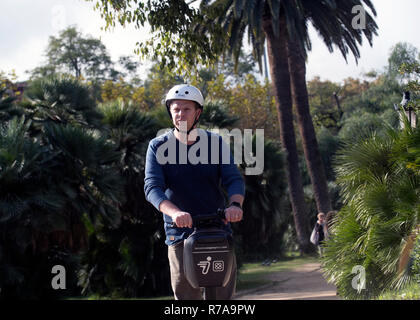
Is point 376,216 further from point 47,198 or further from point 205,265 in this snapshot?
point 47,198

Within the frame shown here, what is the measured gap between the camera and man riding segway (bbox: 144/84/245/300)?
4.42m

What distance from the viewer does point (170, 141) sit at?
4.71 metres

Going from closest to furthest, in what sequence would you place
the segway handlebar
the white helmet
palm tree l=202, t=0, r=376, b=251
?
the segway handlebar, the white helmet, palm tree l=202, t=0, r=376, b=251

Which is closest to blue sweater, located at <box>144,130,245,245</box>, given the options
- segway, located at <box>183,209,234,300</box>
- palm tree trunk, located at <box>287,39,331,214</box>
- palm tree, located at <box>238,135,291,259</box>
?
segway, located at <box>183,209,234,300</box>

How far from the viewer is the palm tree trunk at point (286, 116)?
77.3 feet

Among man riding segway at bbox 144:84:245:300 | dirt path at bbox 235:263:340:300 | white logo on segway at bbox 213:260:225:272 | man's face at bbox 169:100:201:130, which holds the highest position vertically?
man's face at bbox 169:100:201:130

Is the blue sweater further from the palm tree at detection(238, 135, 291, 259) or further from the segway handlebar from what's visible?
the palm tree at detection(238, 135, 291, 259)

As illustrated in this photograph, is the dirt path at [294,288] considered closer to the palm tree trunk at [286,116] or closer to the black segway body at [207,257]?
the palm tree trunk at [286,116]

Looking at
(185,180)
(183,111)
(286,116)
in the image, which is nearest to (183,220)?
(185,180)

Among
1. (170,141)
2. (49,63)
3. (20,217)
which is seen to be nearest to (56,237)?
(20,217)

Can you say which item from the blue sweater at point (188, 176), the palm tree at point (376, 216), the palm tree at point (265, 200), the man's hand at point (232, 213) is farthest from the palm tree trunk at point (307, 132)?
the man's hand at point (232, 213)

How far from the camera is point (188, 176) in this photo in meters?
4.59

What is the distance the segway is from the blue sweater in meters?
0.34

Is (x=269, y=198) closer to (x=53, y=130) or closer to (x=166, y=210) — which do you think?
(x=53, y=130)
